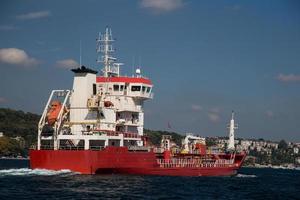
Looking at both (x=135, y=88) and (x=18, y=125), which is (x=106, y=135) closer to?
(x=135, y=88)

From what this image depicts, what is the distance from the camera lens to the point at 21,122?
17050 cm

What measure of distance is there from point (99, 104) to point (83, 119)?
2178 millimetres

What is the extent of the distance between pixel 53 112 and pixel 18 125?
372 ft

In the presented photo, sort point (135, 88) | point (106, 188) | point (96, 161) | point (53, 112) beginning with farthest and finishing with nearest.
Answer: point (135, 88) < point (53, 112) < point (96, 161) < point (106, 188)

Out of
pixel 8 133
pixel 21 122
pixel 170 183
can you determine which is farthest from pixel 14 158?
pixel 170 183

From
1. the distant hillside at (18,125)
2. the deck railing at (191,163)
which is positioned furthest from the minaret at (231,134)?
the distant hillside at (18,125)

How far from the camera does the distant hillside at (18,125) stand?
151125mm

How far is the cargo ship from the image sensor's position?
47062 millimetres

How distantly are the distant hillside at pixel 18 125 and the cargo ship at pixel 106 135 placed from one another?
91.9 metres

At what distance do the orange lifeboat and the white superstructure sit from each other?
0.41 feet

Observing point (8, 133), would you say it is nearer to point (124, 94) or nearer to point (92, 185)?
point (124, 94)

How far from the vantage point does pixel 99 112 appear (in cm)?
5075

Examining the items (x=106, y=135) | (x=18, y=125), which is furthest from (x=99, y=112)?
(x=18, y=125)

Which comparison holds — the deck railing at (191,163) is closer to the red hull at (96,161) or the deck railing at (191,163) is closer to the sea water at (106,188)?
the red hull at (96,161)
